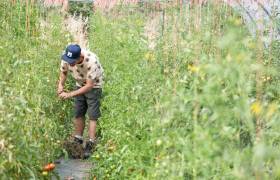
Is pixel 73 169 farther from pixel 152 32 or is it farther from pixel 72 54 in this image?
pixel 152 32

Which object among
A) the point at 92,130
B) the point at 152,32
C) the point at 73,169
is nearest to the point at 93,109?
the point at 92,130

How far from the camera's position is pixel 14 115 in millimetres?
3430

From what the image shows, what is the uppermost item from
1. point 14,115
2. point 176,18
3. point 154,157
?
point 176,18

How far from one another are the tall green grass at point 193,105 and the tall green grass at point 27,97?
567mm

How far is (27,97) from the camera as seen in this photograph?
164 inches

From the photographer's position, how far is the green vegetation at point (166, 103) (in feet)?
7.46

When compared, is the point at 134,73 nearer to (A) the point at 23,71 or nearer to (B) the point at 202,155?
(A) the point at 23,71

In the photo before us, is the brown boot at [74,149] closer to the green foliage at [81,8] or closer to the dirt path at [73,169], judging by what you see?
the dirt path at [73,169]

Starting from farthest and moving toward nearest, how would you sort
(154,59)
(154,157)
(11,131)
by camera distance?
(154,59), (154,157), (11,131)

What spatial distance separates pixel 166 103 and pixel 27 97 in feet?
5.37

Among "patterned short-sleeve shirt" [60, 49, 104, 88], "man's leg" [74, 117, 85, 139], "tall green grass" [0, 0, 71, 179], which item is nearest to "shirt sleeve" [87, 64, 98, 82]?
"patterned short-sleeve shirt" [60, 49, 104, 88]

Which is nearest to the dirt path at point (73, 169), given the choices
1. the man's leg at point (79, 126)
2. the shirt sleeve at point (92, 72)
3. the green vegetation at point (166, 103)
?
the green vegetation at point (166, 103)

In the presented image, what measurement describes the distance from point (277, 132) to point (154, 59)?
7.22 feet

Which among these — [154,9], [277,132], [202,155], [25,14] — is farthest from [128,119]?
[154,9]
